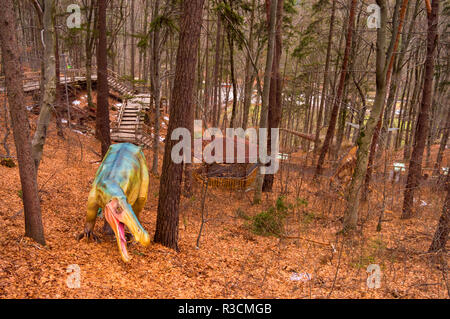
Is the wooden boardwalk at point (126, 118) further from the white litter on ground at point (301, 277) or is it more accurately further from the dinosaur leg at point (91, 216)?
the white litter on ground at point (301, 277)

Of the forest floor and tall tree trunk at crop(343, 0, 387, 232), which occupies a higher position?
tall tree trunk at crop(343, 0, 387, 232)

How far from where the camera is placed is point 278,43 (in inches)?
459

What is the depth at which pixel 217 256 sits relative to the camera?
23.5ft

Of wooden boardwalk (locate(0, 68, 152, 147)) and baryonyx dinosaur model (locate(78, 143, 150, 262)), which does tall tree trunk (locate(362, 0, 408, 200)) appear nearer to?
baryonyx dinosaur model (locate(78, 143, 150, 262))

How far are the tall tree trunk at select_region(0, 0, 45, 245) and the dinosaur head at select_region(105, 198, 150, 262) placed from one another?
55.7 inches

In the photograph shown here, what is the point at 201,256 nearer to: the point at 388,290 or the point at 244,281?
the point at 244,281

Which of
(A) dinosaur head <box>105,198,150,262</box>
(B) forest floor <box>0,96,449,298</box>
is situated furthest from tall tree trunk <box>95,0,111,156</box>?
(A) dinosaur head <box>105,198,150,262</box>

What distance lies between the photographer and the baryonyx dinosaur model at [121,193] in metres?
4.63

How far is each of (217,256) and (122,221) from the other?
315 cm

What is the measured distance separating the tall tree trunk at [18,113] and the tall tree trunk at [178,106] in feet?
7.45

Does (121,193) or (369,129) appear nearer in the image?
(121,193)

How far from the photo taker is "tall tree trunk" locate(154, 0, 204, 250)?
225 inches

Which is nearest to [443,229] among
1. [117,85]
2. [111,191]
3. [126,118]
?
[111,191]

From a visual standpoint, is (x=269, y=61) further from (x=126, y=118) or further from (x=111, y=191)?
(x=126, y=118)
